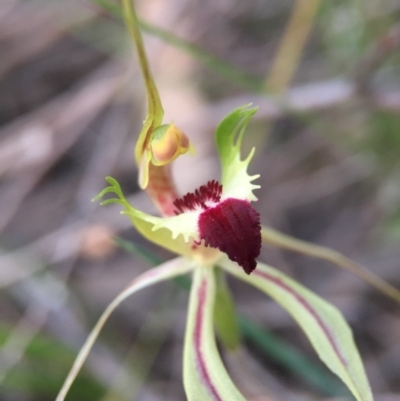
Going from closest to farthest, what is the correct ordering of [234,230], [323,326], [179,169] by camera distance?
[234,230] → [323,326] → [179,169]

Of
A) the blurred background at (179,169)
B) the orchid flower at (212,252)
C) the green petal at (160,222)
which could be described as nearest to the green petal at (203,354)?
the orchid flower at (212,252)

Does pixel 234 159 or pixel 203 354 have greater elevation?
pixel 234 159

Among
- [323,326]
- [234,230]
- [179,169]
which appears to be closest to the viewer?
[234,230]

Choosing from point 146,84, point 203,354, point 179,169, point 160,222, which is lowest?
point 203,354

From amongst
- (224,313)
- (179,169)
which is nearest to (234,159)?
(224,313)

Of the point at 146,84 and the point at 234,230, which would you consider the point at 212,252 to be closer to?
the point at 234,230

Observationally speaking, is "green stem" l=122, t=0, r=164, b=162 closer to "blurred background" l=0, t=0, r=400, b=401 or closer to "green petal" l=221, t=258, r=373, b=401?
"green petal" l=221, t=258, r=373, b=401
